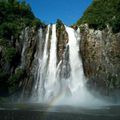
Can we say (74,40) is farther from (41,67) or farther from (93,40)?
(41,67)

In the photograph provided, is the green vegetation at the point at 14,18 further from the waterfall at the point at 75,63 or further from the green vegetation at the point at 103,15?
the green vegetation at the point at 103,15

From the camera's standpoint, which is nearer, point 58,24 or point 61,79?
point 61,79

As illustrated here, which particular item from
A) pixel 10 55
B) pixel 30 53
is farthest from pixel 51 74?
pixel 10 55

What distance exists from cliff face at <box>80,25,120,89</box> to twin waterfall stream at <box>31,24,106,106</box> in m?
1.19

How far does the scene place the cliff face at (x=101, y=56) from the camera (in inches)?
1853

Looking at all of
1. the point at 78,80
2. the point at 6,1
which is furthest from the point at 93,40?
the point at 6,1

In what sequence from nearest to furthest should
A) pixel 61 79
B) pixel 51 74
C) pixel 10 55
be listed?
pixel 61 79 < pixel 51 74 < pixel 10 55

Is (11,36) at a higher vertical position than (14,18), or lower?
lower

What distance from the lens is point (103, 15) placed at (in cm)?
5428

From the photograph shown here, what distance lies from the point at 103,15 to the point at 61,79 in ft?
43.7

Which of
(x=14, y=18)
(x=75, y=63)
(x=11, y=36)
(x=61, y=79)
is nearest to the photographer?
(x=61, y=79)

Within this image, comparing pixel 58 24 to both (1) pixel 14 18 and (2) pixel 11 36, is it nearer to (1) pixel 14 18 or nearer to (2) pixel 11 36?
(2) pixel 11 36

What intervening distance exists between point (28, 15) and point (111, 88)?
731 inches

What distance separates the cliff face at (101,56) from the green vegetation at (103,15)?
1.06m
